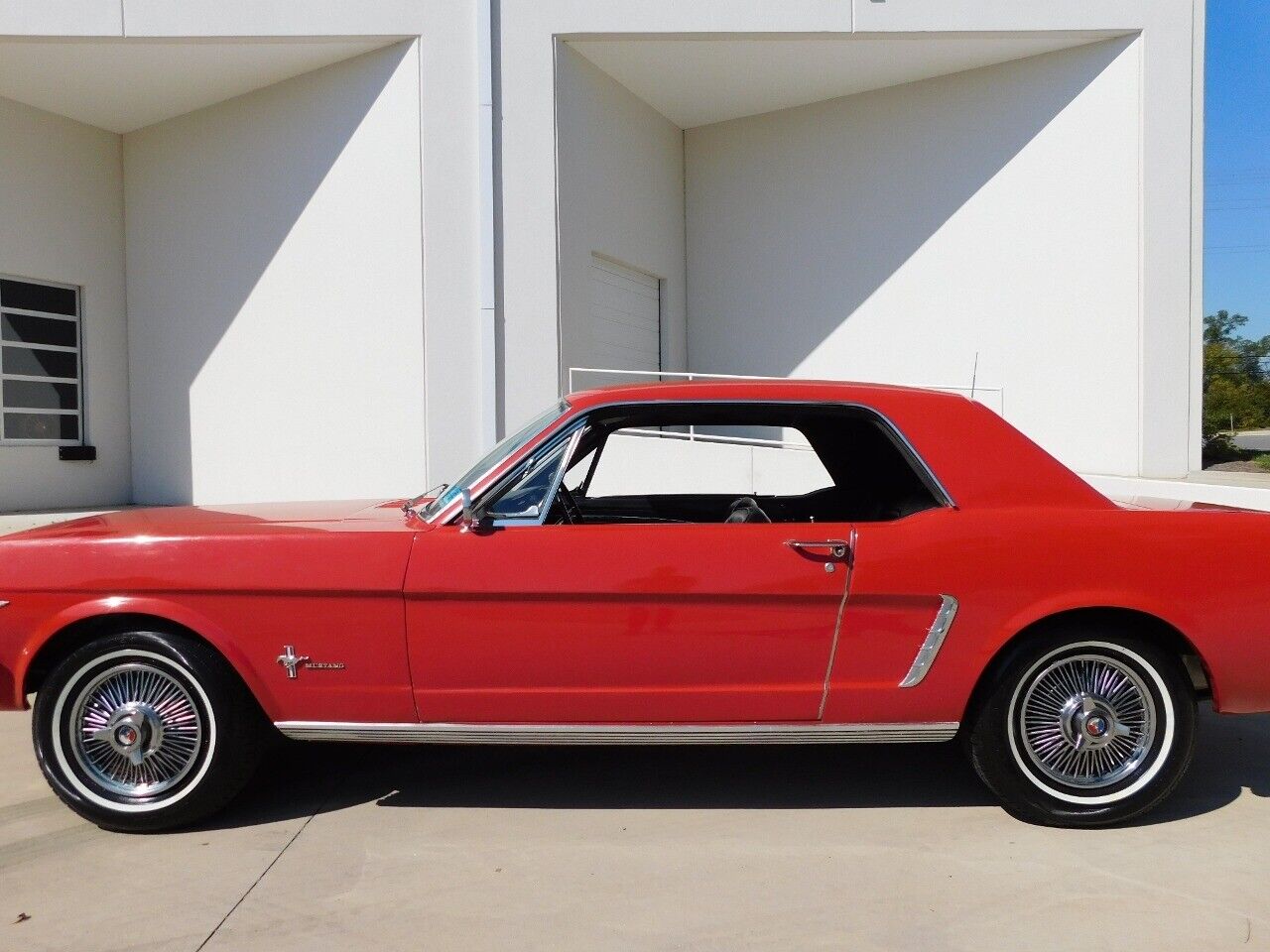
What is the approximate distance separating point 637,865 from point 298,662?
129cm

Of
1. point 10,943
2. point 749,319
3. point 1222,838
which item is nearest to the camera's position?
point 10,943

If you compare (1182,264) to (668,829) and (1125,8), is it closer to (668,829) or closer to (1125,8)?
(1125,8)

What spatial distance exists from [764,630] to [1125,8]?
11.3 meters

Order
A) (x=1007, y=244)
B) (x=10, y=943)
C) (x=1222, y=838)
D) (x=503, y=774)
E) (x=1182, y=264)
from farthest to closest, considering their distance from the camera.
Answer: (x=1007, y=244) < (x=1182, y=264) < (x=503, y=774) < (x=1222, y=838) < (x=10, y=943)

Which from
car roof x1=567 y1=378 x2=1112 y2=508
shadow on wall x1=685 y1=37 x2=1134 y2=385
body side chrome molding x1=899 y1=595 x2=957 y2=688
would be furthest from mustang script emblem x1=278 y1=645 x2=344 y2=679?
shadow on wall x1=685 y1=37 x2=1134 y2=385

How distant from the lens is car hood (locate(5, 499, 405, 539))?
3.53 m

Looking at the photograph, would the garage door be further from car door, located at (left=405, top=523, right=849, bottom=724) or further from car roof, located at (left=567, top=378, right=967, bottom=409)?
car door, located at (left=405, top=523, right=849, bottom=724)

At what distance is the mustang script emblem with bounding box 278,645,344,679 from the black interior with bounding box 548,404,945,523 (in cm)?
89

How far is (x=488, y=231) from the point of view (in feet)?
35.6

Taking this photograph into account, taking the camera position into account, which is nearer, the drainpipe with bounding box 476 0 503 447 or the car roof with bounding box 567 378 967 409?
the car roof with bounding box 567 378 967 409

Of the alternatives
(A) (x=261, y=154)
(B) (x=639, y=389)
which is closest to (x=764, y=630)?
(B) (x=639, y=389)

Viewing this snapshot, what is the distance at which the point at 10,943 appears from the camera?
2.68m

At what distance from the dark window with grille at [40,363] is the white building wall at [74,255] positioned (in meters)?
0.17

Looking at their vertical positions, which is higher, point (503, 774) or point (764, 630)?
point (764, 630)
